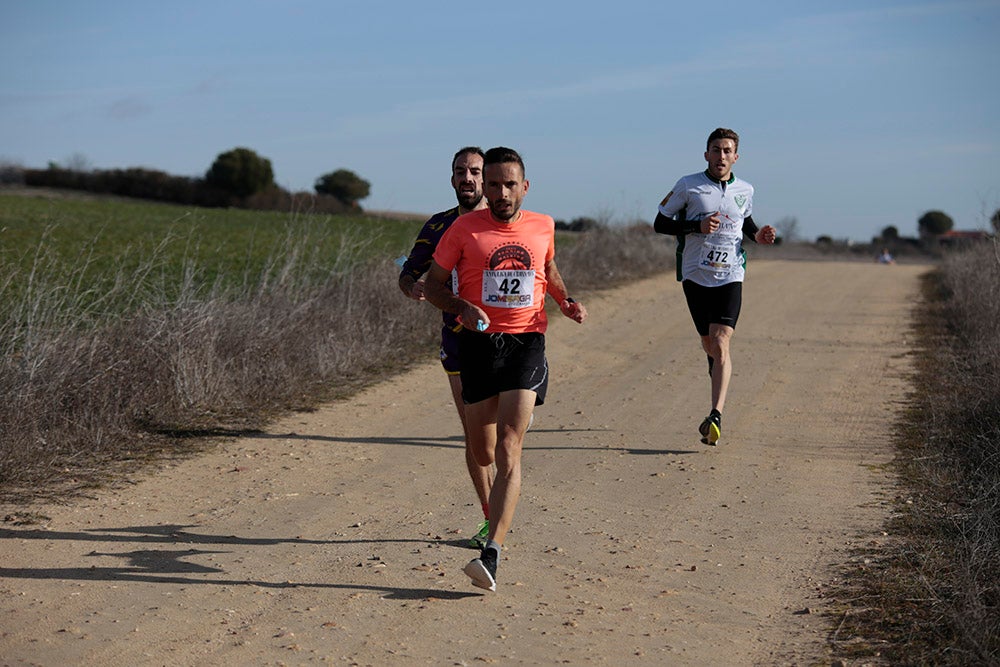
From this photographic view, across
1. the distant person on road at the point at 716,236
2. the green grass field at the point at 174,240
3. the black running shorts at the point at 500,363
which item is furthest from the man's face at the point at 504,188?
the green grass field at the point at 174,240

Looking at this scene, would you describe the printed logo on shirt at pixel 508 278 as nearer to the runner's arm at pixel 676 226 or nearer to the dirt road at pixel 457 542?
the dirt road at pixel 457 542

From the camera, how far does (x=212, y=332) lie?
1091cm

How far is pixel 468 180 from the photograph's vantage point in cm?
680

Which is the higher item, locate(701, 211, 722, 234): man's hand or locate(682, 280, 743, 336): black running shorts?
locate(701, 211, 722, 234): man's hand

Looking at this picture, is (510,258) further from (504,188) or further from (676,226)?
(676,226)

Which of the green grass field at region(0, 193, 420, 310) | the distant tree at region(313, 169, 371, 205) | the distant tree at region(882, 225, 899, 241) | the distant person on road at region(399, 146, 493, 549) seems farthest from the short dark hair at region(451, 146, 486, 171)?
the distant tree at region(313, 169, 371, 205)

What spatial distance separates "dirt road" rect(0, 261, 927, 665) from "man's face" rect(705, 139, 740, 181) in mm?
2111

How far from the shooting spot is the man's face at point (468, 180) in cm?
681

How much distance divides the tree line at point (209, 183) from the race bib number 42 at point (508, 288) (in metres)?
71.6

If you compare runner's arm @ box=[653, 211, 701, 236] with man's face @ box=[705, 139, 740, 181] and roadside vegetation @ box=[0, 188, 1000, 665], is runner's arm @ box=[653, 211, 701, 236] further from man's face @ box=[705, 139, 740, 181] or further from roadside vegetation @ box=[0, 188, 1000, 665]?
roadside vegetation @ box=[0, 188, 1000, 665]

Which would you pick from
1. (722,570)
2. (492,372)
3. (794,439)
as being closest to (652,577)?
(722,570)

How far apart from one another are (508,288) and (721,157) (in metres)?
3.95

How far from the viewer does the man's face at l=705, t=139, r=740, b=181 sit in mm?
→ 9336

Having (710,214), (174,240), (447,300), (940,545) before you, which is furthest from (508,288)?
(174,240)
